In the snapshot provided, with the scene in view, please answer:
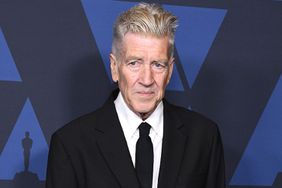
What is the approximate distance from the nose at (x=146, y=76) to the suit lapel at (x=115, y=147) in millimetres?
140

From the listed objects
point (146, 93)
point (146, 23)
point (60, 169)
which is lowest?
point (60, 169)

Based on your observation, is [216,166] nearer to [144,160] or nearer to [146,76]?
[144,160]

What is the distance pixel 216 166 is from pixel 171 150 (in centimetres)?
14

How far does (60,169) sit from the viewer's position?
1.43 m

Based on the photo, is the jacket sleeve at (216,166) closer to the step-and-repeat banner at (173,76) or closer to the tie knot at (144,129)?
the tie knot at (144,129)

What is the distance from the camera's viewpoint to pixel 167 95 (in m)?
1.89

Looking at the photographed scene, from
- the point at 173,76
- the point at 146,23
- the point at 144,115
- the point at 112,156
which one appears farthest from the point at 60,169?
the point at 173,76

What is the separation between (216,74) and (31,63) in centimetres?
53

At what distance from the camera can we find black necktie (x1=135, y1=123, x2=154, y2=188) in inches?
56.1

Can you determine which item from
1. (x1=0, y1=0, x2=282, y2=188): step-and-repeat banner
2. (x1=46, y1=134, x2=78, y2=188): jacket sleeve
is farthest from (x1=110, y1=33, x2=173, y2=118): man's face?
(x1=0, y1=0, x2=282, y2=188): step-and-repeat banner

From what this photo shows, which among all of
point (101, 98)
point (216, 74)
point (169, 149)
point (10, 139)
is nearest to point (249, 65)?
point (216, 74)

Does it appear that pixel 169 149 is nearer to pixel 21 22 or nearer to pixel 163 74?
pixel 163 74

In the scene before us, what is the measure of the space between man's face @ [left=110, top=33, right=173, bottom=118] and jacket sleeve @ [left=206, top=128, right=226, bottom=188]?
0.68ft

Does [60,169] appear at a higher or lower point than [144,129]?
lower
